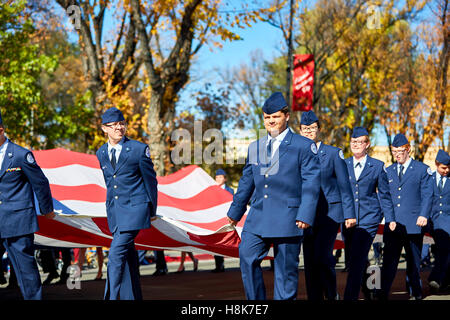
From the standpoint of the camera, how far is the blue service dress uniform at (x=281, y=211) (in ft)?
17.3

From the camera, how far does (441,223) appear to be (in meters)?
9.37

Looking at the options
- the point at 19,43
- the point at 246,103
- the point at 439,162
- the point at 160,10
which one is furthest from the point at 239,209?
the point at 246,103

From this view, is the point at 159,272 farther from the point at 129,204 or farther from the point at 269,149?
the point at 269,149

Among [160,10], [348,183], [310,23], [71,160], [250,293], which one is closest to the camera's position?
[250,293]

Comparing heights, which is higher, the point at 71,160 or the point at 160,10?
the point at 160,10

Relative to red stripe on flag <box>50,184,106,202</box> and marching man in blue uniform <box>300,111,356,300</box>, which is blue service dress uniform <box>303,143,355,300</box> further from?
red stripe on flag <box>50,184,106,202</box>

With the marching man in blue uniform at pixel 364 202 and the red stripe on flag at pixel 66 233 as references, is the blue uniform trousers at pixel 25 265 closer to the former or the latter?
the red stripe on flag at pixel 66 233

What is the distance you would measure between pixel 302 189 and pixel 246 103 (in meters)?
28.6

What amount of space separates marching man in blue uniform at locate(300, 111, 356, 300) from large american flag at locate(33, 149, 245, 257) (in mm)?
1898

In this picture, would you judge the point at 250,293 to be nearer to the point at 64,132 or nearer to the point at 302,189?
the point at 302,189

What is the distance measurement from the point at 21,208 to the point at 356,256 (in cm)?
339

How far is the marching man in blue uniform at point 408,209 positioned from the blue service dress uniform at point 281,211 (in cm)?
307

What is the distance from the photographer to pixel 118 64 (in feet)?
56.3

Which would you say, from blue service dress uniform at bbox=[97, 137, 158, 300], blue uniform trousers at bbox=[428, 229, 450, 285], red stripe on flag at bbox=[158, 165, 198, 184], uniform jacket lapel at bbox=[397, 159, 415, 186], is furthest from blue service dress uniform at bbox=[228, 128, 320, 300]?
red stripe on flag at bbox=[158, 165, 198, 184]
